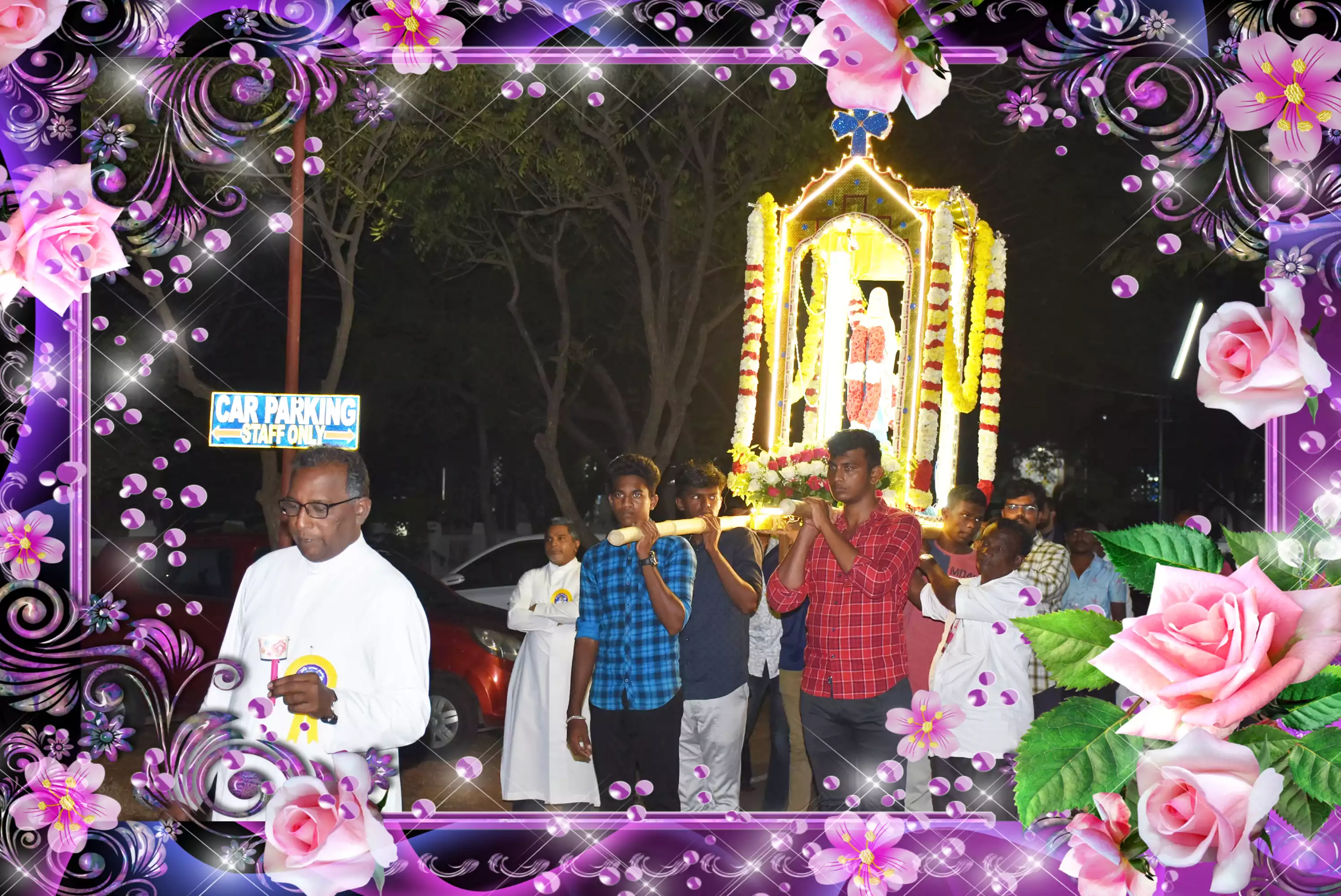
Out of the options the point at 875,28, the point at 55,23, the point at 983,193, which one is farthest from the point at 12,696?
the point at 983,193

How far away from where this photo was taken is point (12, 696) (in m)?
3.23

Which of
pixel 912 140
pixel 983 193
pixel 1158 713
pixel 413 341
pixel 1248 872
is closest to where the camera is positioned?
pixel 1158 713

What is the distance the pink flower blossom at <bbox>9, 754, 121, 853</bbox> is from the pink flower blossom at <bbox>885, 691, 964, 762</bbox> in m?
2.23

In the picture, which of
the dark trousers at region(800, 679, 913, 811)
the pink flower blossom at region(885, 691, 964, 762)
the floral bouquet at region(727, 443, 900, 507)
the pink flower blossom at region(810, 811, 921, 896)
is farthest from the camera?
the floral bouquet at region(727, 443, 900, 507)

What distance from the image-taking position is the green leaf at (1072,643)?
1.70 m

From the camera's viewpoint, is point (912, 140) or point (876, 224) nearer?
point (876, 224)

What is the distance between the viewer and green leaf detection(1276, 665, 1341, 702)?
5.29 feet

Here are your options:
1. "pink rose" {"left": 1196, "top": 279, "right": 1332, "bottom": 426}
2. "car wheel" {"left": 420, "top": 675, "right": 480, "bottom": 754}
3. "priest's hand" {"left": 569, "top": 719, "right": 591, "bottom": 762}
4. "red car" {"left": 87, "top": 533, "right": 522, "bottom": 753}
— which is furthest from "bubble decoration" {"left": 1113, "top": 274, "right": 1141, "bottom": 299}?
"car wheel" {"left": 420, "top": 675, "right": 480, "bottom": 754}

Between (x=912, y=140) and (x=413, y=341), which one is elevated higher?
(x=912, y=140)

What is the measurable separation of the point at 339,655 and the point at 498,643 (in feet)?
9.74

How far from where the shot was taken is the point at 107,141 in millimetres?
3318

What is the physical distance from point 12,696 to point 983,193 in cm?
828

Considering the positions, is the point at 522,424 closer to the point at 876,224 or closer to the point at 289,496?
the point at 876,224

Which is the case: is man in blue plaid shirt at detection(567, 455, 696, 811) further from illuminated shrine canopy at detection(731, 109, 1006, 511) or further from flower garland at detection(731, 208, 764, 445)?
flower garland at detection(731, 208, 764, 445)
